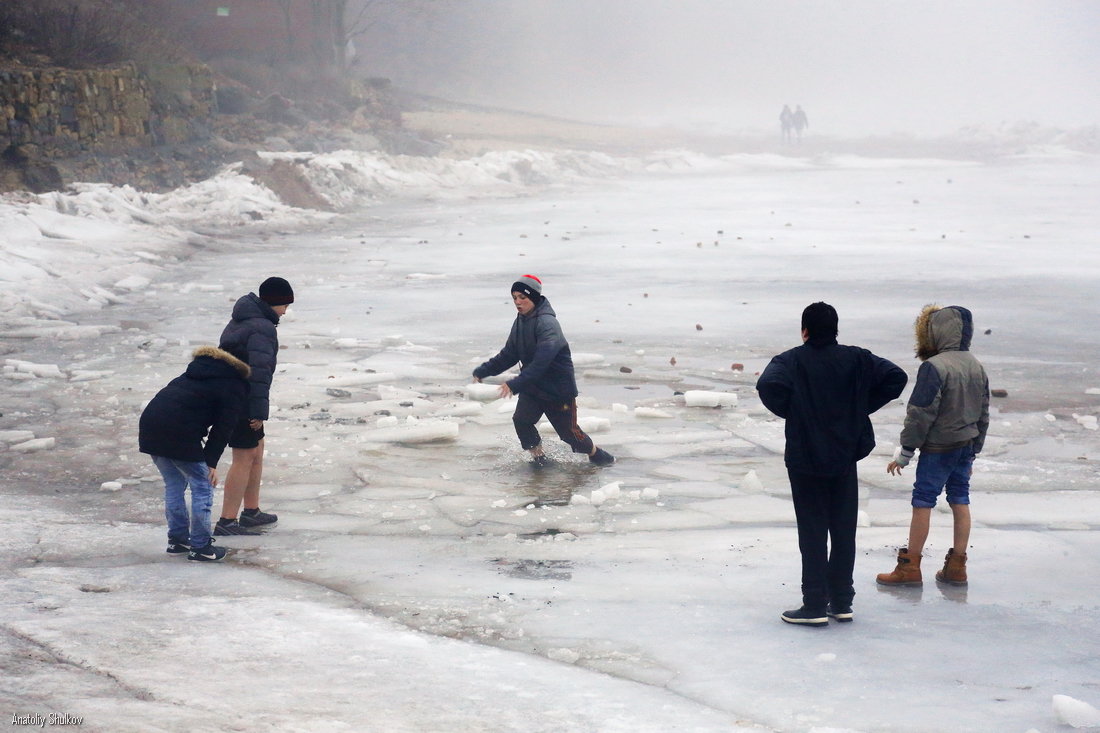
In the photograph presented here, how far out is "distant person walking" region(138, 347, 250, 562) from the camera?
5.88 meters

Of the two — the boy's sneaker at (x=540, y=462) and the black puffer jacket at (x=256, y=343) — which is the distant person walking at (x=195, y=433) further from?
the boy's sneaker at (x=540, y=462)

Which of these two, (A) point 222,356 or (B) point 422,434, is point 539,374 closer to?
(B) point 422,434

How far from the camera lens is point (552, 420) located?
26.1 ft

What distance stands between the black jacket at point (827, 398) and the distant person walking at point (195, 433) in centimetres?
281

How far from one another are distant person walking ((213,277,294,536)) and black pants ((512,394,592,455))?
1.93m

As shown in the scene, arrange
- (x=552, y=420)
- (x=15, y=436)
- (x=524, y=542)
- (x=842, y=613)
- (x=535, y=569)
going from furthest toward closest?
(x=15, y=436), (x=552, y=420), (x=524, y=542), (x=535, y=569), (x=842, y=613)

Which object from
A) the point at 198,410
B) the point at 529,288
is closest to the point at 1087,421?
the point at 529,288

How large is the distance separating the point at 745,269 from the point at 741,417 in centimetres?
931

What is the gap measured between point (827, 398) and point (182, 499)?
3.41m

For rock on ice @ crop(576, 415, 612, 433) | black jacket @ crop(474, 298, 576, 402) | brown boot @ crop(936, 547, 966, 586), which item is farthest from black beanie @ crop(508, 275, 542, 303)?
brown boot @ crop(936, 547, 966, 586)

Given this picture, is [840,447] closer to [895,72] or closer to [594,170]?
[594,170]

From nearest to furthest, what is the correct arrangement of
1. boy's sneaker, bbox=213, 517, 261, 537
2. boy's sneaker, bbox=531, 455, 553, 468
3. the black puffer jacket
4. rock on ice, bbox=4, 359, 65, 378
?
the black puffer jacket
boy's sneaker, bbox=213, 517, 261, 537
boy's sneaker, bbox=531, 455, 553, 468
rock on ice, bbox=4, 359, 65, 378

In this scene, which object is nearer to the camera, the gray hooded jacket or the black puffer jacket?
the gray hooded jacket

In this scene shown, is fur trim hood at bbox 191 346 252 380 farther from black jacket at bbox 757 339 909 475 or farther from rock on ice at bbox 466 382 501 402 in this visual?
rock on ice at bbox 466 382 501 402
